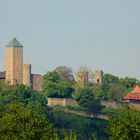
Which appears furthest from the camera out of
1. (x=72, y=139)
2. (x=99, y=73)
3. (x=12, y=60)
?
(x=99, y=73)

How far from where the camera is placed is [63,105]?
323ft

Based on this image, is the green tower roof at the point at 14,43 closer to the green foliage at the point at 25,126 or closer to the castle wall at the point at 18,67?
the castle wall at the point at 18,67

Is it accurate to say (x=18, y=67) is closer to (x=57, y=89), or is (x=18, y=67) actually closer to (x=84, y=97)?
(x=57, y=89)

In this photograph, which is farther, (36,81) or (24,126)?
(36,81)

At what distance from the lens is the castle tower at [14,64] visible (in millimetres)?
100875

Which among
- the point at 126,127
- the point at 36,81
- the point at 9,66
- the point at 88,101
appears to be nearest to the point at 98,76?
the point at 36,81

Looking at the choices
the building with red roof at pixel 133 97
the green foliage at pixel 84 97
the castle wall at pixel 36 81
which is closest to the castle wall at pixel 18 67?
the castle wall at pixel 36 81

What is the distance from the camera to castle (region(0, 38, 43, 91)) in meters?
101

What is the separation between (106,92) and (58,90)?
501 cm

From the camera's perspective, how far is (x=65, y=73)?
110500mm

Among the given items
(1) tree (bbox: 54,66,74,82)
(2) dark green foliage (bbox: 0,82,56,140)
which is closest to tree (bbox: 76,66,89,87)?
(1) tree (bbox: 54,66,74,82)

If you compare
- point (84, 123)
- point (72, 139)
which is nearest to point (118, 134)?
point (72, 139)

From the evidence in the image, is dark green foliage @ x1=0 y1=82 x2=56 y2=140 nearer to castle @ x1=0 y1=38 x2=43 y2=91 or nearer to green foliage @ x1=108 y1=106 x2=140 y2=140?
green foliage @ x1=108 y1=106 x2=140 y2=140

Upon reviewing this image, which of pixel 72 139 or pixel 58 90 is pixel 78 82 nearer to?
pixel 58 90
